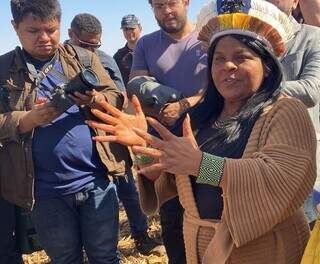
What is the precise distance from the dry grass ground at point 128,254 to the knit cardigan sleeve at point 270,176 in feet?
7.83

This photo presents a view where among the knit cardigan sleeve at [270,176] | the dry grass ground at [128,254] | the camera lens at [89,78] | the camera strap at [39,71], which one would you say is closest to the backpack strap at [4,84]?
the camera strap at [39,71]

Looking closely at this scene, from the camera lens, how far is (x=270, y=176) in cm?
169

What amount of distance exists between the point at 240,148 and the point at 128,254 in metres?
2.64

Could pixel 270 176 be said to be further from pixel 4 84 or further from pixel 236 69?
pixel 4 84

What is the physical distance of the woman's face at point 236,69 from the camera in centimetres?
193

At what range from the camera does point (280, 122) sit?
5.79 ft

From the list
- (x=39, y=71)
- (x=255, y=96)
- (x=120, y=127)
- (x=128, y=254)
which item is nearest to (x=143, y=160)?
(x=120, y=127)

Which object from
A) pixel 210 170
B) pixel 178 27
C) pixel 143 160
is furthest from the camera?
pixel 178 27

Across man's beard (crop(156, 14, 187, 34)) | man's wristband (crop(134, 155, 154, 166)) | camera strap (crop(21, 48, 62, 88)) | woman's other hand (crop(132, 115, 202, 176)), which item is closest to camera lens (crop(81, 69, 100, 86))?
camera strap (crop(21, 48, 62, 88))

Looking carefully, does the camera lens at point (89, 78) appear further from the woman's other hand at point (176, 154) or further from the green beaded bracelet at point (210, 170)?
the green beaded bracelet at point (210, 170)

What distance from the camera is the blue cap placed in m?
6.79

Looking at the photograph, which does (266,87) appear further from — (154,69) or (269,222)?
(154,69)

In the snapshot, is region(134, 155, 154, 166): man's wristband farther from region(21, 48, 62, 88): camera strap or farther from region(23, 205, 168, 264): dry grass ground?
region(23, 205, 168, 264): dry grass ground

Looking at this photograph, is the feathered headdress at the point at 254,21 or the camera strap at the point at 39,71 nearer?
the feathered headdress at the point at 254,21
